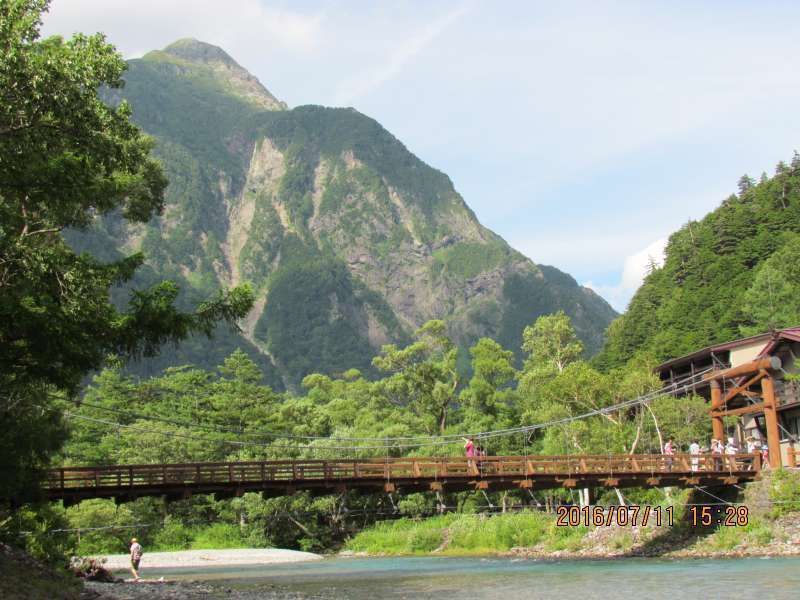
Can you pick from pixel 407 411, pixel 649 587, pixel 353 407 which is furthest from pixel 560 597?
pixel 353 407

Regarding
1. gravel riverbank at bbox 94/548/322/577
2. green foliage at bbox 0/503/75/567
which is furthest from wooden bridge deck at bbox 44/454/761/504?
Result: gravel riverbank at bbox 94/548/322/577

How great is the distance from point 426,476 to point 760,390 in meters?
18.3

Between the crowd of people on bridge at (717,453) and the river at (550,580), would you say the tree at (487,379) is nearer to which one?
the river at (550,580)

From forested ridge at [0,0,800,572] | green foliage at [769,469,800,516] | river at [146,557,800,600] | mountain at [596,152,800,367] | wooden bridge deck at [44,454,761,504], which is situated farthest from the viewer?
→ mountain at [596,152,800,367]

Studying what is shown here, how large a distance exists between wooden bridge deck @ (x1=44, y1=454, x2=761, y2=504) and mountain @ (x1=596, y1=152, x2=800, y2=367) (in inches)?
1410

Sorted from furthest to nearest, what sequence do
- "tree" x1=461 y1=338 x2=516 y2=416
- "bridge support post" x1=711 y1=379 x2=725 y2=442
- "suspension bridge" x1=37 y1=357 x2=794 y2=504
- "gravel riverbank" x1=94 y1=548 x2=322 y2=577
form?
"tree" x1=461 y1=338 x2=516 y2=416 → "gravel riverbank" x1=94 y1=548 x2=322 y2=577 → "bridge support post" x1=711 y1=379 x2=725 y2=442 → "suspension bridge" x1=37 y1=357 x2=794 y2=504

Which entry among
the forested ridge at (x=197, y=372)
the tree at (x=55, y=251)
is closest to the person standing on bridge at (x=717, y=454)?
the forested ridge at (x=197, y=372)

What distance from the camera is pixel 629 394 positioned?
47969 mm

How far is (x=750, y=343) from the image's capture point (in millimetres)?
44625

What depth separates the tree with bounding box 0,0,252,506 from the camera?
42.5 feet

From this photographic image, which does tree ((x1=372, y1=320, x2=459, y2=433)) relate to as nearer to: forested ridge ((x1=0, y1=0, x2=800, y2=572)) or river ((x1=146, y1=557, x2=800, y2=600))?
forested ridge ((x1=0, y1=0, x2=800, y2=572))

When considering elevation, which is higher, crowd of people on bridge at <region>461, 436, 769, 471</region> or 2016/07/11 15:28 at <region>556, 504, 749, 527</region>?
crowd of people on bridge at <region>461, 436, 769, 471</region>

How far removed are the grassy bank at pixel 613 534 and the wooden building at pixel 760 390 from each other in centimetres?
216

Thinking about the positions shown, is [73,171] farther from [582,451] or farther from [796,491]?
[582,451]
